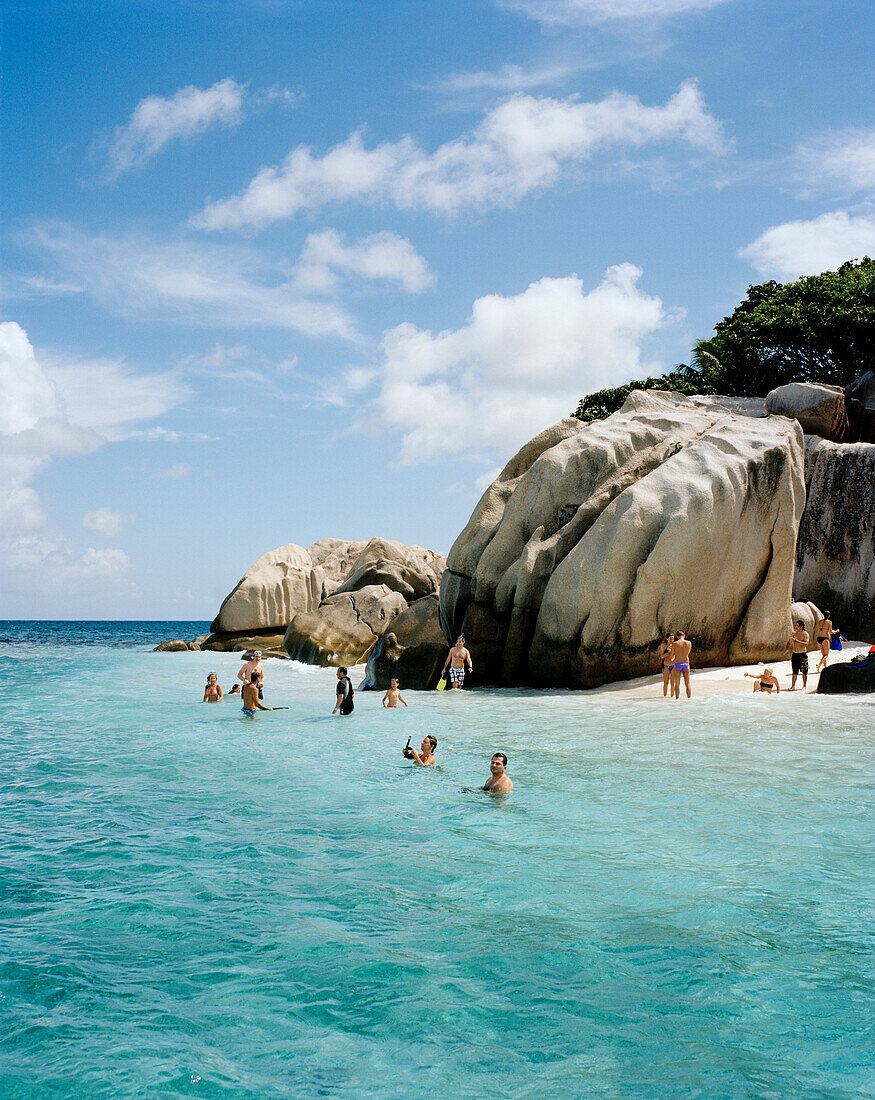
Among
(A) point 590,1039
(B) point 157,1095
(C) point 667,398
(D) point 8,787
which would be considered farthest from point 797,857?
(C) point 667,398

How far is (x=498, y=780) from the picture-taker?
11.2 m

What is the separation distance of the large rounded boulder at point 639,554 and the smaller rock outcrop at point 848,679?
3553 millimetres

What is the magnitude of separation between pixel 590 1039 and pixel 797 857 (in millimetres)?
4096

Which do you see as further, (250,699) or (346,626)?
(346,626)

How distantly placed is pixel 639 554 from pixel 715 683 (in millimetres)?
3399

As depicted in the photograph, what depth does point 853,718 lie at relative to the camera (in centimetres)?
1568

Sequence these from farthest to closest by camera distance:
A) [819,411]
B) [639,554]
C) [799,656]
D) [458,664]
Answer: [819,411] < [458,664] < [639,554] < [799,656]

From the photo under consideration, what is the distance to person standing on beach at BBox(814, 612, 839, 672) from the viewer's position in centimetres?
2180

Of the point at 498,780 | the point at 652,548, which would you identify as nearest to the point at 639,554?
the point at 652,548

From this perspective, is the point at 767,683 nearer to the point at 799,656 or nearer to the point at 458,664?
the point at 799,656

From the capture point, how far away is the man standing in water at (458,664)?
904 inches

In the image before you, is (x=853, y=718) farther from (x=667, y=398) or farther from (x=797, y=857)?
(x=667, y=398)

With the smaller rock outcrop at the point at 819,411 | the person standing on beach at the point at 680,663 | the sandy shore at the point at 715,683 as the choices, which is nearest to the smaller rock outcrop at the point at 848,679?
the sandy shore at the point at 715,683

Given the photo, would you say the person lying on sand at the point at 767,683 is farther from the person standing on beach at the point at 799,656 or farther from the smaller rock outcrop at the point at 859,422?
the smaller rock outcrop at the point at 859,422
